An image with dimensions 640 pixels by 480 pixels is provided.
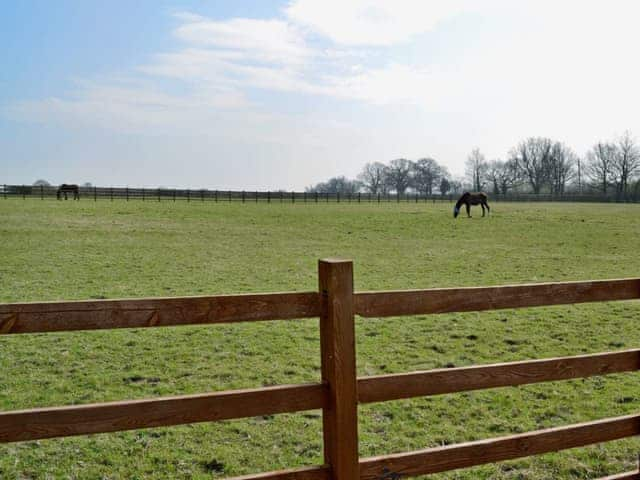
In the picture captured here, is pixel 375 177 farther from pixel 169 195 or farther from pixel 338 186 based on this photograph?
pixel 169 195

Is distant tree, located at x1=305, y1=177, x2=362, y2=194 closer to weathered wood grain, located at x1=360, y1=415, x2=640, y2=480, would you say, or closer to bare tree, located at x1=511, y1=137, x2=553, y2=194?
bare tree, located at x1=511, y1=137, x2=553, y2=194

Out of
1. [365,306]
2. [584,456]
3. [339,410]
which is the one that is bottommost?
[584,456]

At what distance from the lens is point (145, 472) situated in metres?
4.29

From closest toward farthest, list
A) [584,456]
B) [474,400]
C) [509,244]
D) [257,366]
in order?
[584,456] < [474,400] < [257,366] < [509,244]

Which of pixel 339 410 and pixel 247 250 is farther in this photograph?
pixel 247 250

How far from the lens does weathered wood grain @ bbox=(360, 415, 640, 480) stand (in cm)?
275

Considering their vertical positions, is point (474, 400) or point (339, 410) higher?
point (339, 410)

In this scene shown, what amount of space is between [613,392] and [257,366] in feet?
13.4

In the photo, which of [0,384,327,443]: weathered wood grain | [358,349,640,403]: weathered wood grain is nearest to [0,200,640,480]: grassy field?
[358,349,640,403]: weathered wood grain

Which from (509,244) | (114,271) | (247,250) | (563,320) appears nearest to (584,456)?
(563,320)

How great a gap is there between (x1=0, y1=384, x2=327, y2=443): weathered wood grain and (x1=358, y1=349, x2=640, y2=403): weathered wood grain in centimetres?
29

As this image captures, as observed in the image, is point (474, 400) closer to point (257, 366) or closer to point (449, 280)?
point (257, 366)

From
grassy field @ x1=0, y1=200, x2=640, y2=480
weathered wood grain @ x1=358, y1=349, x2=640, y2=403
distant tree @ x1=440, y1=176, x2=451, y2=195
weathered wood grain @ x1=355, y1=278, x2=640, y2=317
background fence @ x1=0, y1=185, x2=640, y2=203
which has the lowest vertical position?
grassy field @ x1=0, y1=200, x2=640, y2=480

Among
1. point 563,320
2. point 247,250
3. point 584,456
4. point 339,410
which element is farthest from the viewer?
point 247,250
